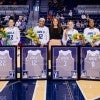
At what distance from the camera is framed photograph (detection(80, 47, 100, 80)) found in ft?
22.6

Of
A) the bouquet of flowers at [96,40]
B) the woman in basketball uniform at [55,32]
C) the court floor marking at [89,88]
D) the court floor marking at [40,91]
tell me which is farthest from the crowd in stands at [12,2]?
the court floor marking at [89,88]

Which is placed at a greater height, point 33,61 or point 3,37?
point 3,37

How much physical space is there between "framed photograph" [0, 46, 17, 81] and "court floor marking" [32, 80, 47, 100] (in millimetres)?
530

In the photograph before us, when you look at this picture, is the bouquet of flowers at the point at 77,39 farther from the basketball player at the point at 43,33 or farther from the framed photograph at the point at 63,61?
the basketball player at the point at 43,33

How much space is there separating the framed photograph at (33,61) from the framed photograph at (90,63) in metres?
0.72

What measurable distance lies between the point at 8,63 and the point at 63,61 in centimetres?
105

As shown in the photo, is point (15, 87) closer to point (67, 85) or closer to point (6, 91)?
point (6, 91)

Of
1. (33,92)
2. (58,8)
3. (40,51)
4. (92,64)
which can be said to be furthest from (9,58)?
(58,8)

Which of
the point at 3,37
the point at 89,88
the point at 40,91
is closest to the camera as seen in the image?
the point at 40,91

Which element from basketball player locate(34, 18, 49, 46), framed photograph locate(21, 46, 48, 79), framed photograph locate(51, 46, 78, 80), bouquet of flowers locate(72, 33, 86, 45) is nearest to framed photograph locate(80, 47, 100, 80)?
framed photograph locate(51, 46, 78, 80)

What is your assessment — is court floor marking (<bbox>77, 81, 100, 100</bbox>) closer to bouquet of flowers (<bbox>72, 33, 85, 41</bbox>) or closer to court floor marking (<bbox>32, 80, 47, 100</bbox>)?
court floor marking (<bbox>32, 80, 47, 100</bbox>)

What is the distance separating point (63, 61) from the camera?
22.6 ft

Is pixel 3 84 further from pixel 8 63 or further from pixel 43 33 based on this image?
pixel 43 33

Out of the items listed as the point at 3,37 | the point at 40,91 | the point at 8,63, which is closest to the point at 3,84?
the point at 8,63
